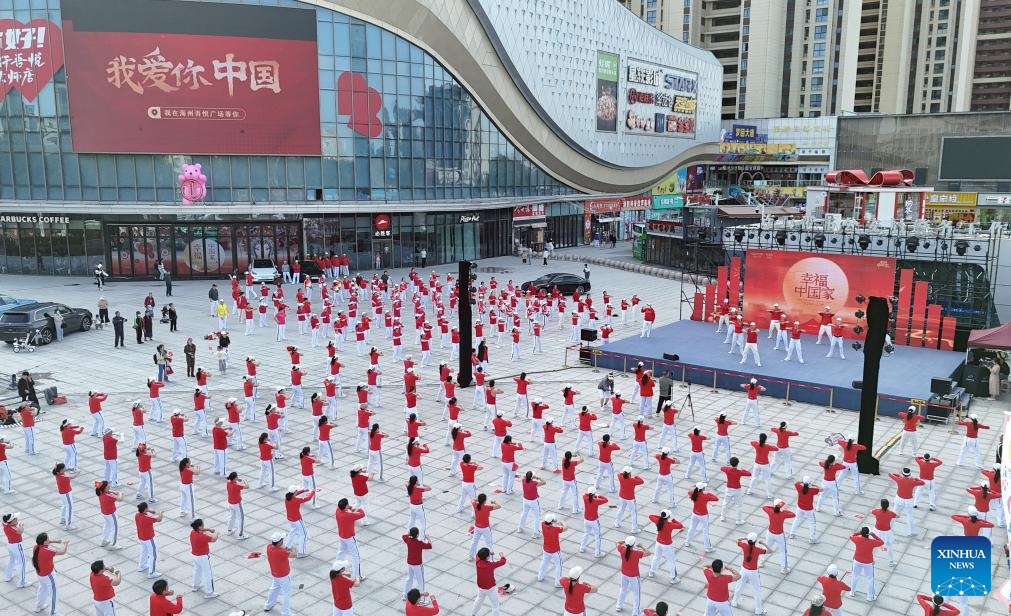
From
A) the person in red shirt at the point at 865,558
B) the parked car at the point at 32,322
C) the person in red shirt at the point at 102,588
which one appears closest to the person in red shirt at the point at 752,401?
the person in red shirt at the point at 865,558

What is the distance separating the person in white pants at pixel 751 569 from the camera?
11594 mm

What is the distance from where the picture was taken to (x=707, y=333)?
106 feet

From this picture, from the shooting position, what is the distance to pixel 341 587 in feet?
34.4

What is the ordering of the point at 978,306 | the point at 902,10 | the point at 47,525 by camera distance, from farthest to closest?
the point at 902,10
the point at 978,306
the point at 47,525

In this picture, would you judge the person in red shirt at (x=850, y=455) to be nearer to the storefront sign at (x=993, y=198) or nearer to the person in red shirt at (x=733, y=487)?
the person in red shirt at (x=733, y=487)

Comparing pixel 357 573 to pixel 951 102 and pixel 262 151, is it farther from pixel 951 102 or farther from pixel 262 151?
pixel 951 102

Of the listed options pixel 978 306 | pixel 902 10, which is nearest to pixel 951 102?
pixel 902 10

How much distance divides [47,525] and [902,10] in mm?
127313

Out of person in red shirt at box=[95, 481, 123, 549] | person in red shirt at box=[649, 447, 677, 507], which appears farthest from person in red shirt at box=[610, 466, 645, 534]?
person in red shirt at box=[95, 481, 123, 549]

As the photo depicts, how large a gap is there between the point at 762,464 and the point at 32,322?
90.0ft

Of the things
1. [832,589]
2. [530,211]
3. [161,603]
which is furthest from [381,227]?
[832,589]

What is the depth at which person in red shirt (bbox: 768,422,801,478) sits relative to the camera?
650 inches

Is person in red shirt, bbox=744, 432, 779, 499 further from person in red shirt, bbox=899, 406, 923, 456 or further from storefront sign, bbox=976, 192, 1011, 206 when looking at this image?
storefront sign, bbox=976, 192, 1011, 206

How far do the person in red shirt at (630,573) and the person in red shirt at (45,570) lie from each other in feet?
28.0
